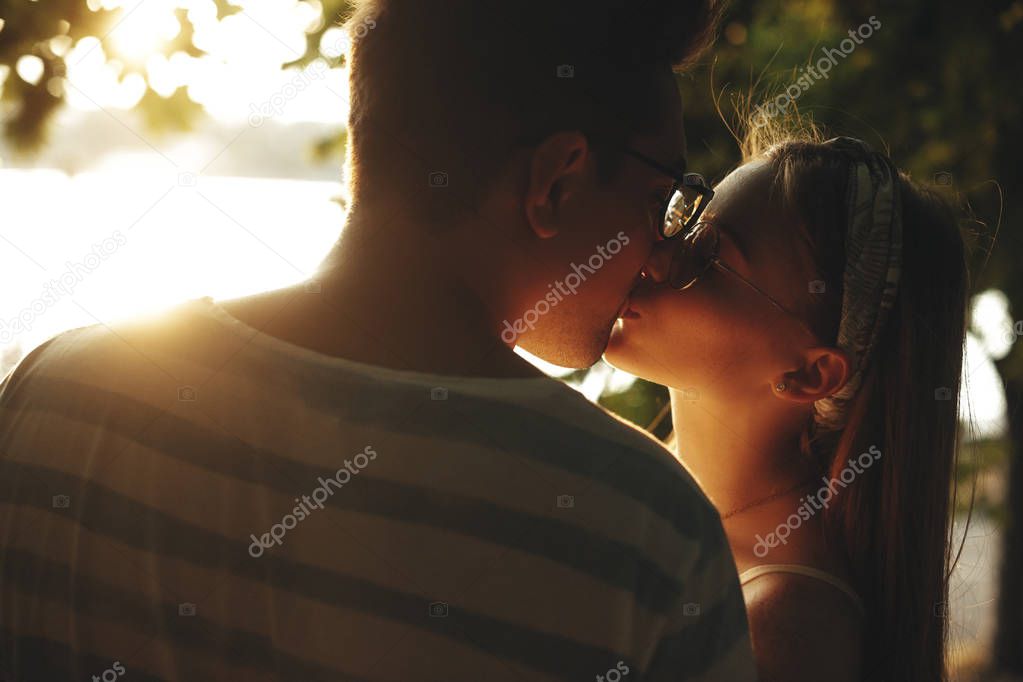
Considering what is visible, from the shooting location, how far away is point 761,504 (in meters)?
2.28

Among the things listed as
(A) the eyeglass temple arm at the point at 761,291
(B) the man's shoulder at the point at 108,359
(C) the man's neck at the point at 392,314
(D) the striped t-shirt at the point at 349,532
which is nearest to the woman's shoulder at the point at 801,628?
(A) the eyeglass temple arm at the point at 761,291

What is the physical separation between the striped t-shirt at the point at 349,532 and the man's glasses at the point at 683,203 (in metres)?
0.72

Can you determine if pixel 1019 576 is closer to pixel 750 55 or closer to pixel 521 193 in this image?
pixel 750 55

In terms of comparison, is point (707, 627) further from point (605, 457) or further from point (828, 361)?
point (828, 361)

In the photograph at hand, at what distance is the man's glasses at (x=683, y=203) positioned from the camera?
1.81 meters

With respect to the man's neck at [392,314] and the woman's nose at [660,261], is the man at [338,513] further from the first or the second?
the woman's nose at [660,261]

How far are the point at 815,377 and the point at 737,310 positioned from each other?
0.74ft

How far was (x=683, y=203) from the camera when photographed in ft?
6.20

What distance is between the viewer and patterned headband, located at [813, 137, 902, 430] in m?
2.19

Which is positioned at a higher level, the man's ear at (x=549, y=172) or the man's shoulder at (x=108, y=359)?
the man's ear at (x=549, y=172)

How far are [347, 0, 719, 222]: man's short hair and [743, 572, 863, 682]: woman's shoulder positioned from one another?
987 millimetres

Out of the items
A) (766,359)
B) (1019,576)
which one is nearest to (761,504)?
(766,359)

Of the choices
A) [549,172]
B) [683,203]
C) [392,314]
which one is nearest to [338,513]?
[392,314]

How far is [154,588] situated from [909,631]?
1566 millimetres
